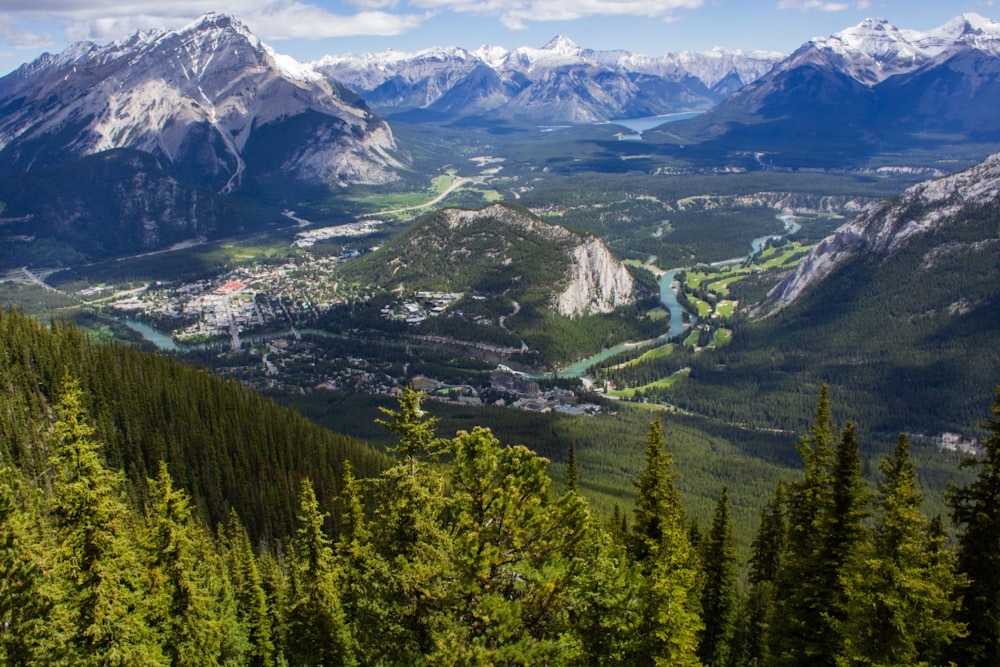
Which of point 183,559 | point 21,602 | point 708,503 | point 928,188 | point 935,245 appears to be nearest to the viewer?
point 21,602

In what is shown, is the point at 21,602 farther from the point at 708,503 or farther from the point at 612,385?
the point at 612,385

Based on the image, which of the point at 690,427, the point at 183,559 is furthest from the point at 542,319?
the point at 183,559

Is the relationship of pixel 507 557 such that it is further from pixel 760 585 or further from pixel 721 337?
pixel 721 337

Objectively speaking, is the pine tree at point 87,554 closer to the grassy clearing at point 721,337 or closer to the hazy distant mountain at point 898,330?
the hazy distant mountain at point 898,330

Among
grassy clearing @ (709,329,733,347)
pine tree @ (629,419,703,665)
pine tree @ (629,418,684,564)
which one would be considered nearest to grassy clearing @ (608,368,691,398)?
grassy clearing @ (709,329,733,347)

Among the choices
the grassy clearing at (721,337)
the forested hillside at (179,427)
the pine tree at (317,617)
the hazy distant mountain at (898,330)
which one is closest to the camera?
the pine tree at (317,617)

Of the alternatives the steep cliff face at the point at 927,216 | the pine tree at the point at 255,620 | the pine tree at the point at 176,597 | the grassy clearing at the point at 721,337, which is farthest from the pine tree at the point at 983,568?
the steep cliff face at the point at 927,216

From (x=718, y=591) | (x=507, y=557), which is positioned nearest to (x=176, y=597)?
(x=507, y=557)
